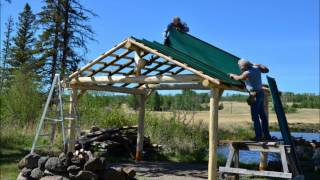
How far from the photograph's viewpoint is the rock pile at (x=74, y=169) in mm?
9625

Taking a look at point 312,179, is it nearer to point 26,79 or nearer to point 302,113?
point 26,79

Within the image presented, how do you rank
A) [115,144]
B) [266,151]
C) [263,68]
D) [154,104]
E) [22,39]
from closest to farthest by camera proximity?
1. [266,151]
2. [263,68]
3. [115,144]
4. [154,104]
5. [22,39]

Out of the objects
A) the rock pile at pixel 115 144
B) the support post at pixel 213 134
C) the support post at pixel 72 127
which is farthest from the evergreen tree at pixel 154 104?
the support post at pixel 213 134

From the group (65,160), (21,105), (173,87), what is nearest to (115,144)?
(173,87)

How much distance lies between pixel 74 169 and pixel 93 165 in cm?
39

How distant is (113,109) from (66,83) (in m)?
10.1

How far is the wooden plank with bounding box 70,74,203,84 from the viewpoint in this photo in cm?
1081

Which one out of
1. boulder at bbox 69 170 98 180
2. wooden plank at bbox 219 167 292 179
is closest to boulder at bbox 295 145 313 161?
wooden plank at bbox 219 167 292 179

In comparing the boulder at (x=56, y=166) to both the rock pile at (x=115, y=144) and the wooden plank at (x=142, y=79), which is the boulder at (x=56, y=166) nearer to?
the wooden plank at (x=142, y=79)

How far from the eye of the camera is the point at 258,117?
1043cm

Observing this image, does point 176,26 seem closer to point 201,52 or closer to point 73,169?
point 201,52

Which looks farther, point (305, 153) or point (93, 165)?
point (305, 153)

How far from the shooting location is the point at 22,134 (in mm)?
20781

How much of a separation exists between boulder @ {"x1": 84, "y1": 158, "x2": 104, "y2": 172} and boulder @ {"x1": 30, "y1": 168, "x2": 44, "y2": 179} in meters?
1.06
